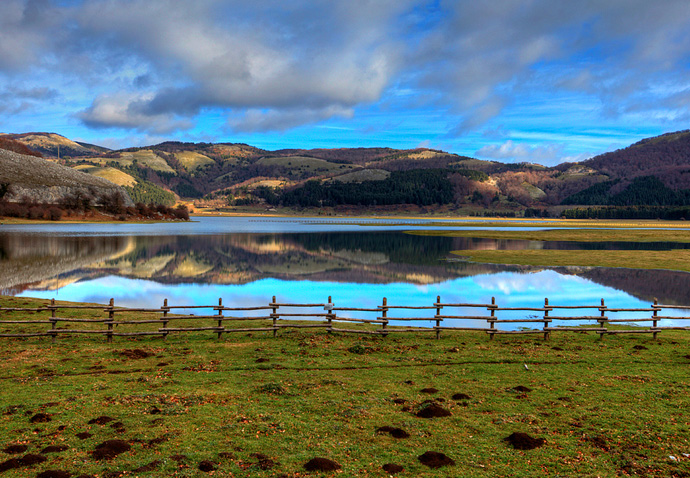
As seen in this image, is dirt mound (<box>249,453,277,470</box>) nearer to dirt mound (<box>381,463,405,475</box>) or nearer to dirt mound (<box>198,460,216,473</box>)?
dirt mound (<box>198,460,216,473</box>)

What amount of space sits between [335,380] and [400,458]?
17.5 feet

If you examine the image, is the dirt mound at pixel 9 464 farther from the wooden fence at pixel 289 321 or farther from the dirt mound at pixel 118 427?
the wooden fence at pixel 289 321

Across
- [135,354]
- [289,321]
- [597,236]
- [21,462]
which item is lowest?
[289,321]

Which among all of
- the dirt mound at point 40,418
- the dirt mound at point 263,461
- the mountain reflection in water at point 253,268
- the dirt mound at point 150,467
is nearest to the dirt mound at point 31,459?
the dirt mound at point 150,467

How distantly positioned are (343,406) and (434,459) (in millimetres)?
3501

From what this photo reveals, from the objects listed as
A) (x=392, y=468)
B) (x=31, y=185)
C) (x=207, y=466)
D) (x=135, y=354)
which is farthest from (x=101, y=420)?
(x=31, y=185)

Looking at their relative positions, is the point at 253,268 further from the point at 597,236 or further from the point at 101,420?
the point at 597,236

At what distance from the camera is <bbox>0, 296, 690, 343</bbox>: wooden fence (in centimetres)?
1941

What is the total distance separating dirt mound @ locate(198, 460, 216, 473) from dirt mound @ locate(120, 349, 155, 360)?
940 cm

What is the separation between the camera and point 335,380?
559 inches

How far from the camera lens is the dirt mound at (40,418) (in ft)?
34.8

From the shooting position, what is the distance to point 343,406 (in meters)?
11.9


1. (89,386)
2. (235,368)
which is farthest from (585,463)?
(89,386)

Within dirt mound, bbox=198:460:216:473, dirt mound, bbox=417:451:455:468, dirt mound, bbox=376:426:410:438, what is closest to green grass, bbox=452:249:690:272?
dirt mound, bbox=376:426:410:438
